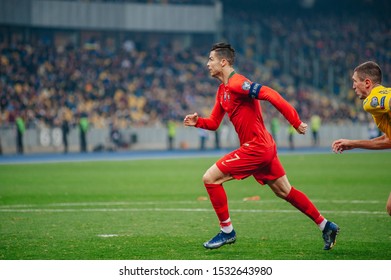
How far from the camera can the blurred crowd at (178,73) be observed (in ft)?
145

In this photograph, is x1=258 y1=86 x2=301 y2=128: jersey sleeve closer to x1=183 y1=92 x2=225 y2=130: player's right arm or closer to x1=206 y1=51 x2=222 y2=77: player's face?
x1=206 y1=51 x2=222 y2=77: player's face

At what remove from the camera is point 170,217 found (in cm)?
1386

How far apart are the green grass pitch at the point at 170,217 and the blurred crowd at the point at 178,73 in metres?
17.9

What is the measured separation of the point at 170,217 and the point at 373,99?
5769 mm

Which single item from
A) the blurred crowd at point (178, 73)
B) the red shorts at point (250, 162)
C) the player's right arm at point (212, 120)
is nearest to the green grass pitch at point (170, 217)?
the red shorts at point (250, 162)

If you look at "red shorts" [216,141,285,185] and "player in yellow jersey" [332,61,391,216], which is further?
"red shorts" [216,141,285,185]

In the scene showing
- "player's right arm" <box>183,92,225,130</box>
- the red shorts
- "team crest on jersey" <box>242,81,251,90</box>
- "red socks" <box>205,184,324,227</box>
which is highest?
"team crest on jersey" <box>242,81,251,90</box>

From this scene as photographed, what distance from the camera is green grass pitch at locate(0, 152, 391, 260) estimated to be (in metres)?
9.85

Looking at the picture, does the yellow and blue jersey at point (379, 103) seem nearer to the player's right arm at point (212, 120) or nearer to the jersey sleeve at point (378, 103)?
the jersey sleeve at point (378, 103)

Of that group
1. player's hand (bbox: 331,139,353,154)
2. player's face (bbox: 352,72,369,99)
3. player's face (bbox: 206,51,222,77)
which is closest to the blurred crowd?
player's face (bbox: 206,51,222,77)

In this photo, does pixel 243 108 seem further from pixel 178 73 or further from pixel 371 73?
pixel 178 73

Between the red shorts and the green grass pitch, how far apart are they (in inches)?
35.8

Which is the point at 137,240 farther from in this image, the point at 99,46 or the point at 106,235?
the point at 99,46

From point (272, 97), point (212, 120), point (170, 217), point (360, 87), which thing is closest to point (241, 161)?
point (212, 120)
